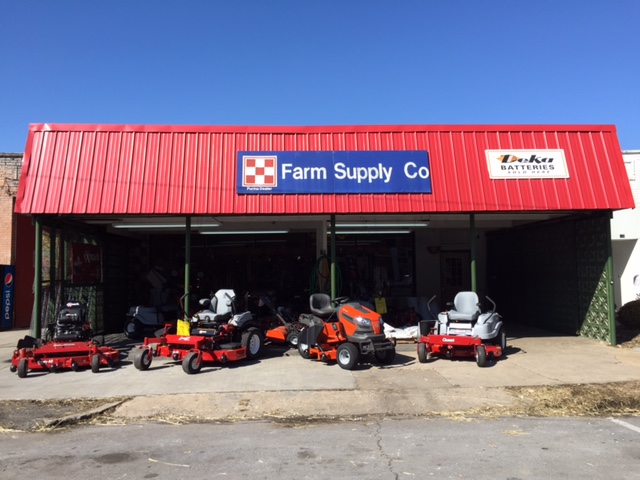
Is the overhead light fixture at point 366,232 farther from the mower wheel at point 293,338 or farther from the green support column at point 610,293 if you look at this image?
the green support column at point 610,293

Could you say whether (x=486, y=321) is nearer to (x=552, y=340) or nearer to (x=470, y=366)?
(x=470, y=366)

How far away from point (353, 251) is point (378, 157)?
6.00 meters

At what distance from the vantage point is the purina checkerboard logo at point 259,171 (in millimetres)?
11016

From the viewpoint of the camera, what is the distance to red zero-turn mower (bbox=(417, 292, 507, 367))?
972cm

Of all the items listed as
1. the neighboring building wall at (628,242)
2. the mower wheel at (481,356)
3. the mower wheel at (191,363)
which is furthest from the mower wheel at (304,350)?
the neighboring building wall at (628,242)

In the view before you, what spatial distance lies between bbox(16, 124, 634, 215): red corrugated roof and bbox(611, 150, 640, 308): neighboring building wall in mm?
5855

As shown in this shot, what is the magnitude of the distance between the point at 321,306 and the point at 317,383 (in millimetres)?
2015

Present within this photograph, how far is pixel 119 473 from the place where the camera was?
177 inches

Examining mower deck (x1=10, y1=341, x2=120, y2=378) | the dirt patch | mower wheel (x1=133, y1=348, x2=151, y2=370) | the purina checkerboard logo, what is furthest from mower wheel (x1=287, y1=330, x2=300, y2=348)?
the dirt patch

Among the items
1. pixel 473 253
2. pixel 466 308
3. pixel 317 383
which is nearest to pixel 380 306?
pixel 473 253

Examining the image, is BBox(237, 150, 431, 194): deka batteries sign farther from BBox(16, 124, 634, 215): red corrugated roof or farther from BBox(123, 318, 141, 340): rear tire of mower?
BBox(123, 318, 141, 340): rear tire of mower

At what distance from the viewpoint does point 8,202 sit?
16344 mm

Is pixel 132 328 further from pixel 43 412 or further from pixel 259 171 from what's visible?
pixel 43 412

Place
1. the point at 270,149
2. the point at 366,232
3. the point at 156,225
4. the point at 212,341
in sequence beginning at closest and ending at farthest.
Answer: the point at 212,341, the point at 270,149, the point at 156,225, the point at 366,232
